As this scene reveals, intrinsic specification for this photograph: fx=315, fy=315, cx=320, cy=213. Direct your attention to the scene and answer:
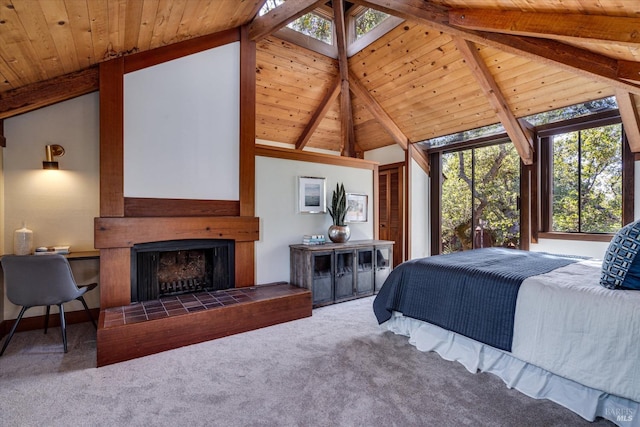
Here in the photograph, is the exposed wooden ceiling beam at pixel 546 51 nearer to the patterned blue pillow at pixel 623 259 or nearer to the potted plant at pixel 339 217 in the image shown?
the patterned blue pillow at pixel 623 259

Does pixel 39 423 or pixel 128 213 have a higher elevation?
pixel 128 213

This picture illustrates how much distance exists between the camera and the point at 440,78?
4355mm

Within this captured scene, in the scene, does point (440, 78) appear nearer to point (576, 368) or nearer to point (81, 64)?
point (576, 368)

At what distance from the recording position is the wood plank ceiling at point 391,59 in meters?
2.15

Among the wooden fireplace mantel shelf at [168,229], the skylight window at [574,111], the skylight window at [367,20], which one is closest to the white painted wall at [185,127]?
the wooden fireplace mantel shelf at [168,229]

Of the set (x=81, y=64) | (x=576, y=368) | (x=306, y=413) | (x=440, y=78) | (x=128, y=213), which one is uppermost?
(x=440, y=78)

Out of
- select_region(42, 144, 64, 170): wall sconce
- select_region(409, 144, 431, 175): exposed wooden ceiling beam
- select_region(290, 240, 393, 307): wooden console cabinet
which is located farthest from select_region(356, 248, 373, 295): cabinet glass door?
select_region(42, 144, 64, 170): wall sconce

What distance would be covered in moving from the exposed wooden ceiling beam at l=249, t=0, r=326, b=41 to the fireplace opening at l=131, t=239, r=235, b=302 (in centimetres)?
253

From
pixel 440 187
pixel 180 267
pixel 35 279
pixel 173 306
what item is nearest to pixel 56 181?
pixel 35 279

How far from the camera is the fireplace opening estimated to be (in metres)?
3.17

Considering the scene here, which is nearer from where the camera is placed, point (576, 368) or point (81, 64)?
point (576, 368)

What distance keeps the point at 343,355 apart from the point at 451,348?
853 mm

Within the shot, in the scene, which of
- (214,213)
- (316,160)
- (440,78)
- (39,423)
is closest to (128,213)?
(214,213)

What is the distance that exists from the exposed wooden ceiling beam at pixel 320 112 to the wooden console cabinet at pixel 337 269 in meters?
2.58
